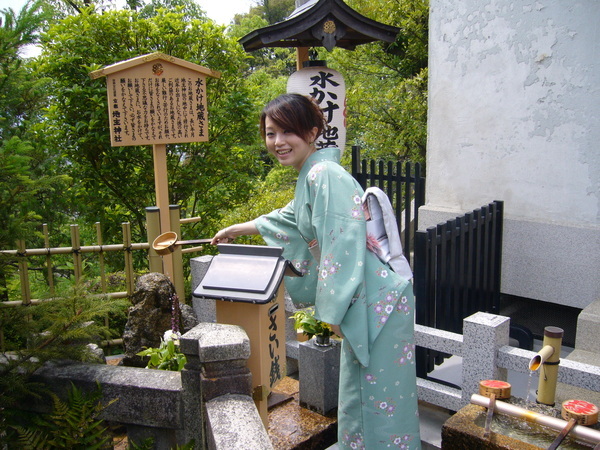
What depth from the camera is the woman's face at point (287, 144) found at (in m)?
2.82

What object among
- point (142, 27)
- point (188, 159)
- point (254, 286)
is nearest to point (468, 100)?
point (188, 159)

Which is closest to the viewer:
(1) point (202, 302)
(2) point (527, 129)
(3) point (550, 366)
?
(3) point (550, 366)

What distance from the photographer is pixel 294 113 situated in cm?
278

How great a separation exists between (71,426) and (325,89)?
491 cm

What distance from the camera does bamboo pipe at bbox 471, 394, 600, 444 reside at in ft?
7.66

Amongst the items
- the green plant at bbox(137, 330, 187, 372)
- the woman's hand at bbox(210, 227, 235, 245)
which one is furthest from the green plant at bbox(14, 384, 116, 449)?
the woman's hand at bbox(210, 227, 235, 245)

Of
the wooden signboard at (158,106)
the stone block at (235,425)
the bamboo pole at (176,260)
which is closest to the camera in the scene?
the stone block at (235,425)

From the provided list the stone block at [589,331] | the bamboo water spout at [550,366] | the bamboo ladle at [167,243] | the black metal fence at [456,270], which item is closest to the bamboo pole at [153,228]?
the bamboo ladle at [167,243]

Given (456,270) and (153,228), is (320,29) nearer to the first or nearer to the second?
(153,228)

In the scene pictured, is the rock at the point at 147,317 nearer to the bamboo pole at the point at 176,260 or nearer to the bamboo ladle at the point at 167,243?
the bamboo pole at the point at 176,260

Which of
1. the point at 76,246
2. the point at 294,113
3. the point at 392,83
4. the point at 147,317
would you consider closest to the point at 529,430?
the point at 294,113

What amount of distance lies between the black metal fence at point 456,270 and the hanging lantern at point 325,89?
1.97m

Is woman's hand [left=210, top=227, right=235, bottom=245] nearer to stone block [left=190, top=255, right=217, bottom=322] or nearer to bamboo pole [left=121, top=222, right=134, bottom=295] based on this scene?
stone block [left=190, top=255, right=217, bottom=322]

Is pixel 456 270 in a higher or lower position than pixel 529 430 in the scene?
higher
